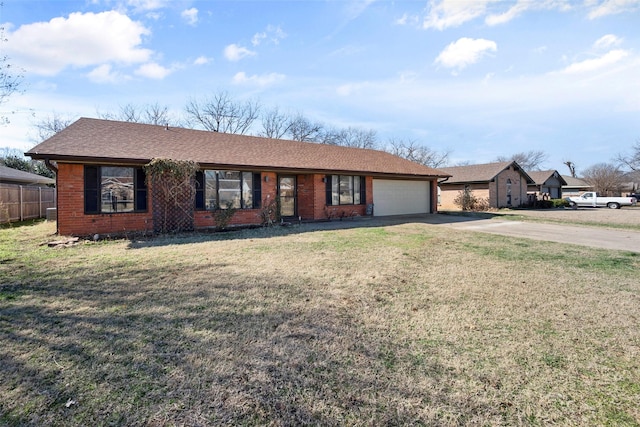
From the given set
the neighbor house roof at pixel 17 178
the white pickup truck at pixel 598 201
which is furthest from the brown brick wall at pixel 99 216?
the white pickup truck at pixel 598 201

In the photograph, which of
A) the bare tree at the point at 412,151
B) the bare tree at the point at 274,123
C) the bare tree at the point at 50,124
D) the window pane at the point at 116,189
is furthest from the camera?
the bare tree at the point at 412,151

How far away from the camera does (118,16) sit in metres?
10.0

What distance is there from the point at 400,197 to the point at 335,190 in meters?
4.89

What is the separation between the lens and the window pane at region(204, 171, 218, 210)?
11.9 metres

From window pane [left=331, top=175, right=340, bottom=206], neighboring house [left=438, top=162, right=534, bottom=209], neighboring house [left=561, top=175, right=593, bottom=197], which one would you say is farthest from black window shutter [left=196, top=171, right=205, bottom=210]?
neighboring house [left=561, top=175, right=593, bottom=197]

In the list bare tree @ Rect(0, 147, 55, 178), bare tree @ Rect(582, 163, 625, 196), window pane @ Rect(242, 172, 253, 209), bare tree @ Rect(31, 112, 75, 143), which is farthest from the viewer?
bare tree @ Rect(582, 163, 625, 196)

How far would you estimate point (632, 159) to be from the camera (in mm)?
40781

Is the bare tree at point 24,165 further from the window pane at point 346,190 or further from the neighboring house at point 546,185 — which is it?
the neighboring house at point 546,185

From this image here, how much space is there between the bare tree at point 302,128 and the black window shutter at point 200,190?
26.4 m

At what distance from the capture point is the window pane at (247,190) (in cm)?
1281

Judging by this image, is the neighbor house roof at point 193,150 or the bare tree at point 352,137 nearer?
the neighbor house roof at point 193,150

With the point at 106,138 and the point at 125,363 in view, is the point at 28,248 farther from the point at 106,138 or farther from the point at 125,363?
the point at 125,363

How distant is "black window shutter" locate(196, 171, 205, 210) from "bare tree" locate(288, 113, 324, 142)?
86.7ft

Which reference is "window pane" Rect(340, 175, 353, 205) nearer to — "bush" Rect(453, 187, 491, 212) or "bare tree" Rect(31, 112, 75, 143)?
"bush" Rect(453, 187, 491, 212)
